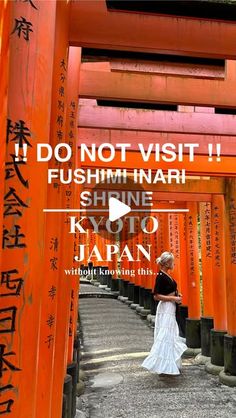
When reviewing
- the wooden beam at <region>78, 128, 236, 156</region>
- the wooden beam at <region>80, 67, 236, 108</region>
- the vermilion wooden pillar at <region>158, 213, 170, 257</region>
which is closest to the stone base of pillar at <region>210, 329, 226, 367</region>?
the wooden beam at <region>78, 128, 236, 156</region>

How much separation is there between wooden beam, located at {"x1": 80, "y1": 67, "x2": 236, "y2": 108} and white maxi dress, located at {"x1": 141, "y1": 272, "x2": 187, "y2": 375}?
310cm

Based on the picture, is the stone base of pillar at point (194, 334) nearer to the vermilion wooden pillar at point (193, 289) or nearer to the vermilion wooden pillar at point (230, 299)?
the vermilion wooden pillar at point (193, 289)

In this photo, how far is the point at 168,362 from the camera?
6387 mm

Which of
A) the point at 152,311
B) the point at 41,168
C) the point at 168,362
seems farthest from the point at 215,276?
the point at 152,311

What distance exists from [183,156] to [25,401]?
4583mm

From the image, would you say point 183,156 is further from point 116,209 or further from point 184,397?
point 116,209

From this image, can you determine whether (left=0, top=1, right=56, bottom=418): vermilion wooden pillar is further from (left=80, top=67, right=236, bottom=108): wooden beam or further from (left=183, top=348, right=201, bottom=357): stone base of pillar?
(left=183, top=348, right=201, bottom=357): stone base of pillar

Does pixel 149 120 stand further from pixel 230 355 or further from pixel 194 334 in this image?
pixel 194 334

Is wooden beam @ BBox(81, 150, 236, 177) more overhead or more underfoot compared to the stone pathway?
more overhead

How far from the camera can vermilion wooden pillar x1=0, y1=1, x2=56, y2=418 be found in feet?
6.27

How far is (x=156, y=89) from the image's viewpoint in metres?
4.55

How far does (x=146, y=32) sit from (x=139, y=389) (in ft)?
15.7

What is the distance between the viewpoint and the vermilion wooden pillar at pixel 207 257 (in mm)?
8039

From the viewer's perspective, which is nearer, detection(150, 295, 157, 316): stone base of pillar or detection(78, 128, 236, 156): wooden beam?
detection(78, 128, 236, 156): wooden beam
